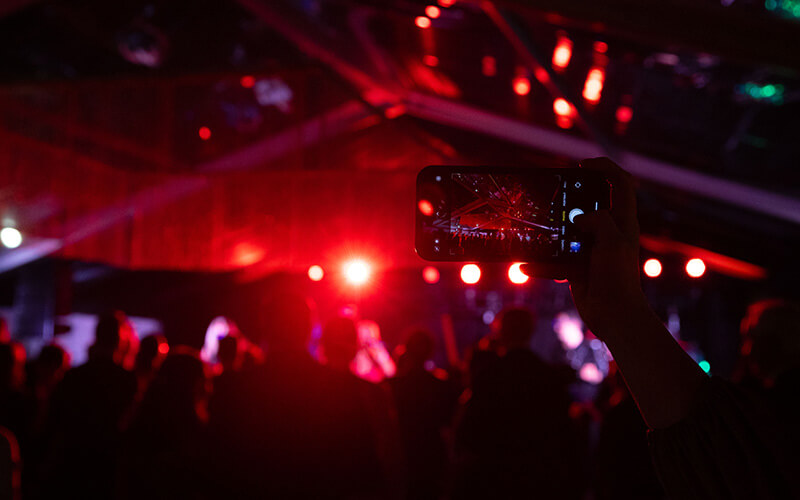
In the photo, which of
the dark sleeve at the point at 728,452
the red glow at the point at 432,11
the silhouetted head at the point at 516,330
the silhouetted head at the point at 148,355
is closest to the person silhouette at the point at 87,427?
the silhouetted head at the point at 148,355

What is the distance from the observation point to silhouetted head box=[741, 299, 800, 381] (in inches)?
86.7

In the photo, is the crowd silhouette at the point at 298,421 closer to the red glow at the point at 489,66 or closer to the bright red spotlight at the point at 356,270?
the red glow at the point at 489,66

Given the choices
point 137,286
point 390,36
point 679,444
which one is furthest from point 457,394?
point 137,286

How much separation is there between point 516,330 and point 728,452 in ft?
8.29

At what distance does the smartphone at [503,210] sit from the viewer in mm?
1129

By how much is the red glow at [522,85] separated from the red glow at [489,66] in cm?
27

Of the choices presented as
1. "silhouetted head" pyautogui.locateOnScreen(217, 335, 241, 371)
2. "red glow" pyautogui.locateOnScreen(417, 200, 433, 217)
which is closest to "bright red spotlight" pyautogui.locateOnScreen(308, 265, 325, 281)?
"silhouetted head" pyautogui.locateOnScreen(217, 335, 241, 371)

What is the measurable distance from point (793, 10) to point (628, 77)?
6.77ft

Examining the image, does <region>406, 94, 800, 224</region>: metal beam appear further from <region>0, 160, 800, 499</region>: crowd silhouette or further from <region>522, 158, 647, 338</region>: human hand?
<region>522, 158, 647, 338</region>: human hand

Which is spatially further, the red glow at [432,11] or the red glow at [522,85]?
the red glow at [522,85]

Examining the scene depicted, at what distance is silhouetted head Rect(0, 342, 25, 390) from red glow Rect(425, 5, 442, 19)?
4048mm

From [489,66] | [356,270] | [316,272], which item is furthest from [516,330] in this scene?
[356,270]

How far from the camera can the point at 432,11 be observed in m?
5.39

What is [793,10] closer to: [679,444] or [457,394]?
Answer: [457,394]
